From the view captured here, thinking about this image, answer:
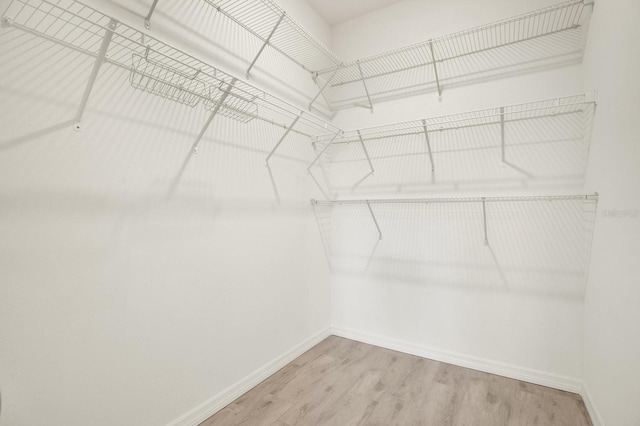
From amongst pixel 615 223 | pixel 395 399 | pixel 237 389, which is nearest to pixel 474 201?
pixel 615 223

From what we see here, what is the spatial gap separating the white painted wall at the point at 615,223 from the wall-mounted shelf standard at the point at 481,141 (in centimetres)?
21

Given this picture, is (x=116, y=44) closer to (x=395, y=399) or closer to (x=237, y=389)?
(x=237, y=389)

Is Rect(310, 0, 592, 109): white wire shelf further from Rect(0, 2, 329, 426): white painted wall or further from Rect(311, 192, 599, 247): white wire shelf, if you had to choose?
Rect(0, 2, 329, 426): white painted wall

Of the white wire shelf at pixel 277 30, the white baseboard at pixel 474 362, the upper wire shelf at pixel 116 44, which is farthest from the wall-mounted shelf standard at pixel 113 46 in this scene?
the white baseboard at pixel 474 362

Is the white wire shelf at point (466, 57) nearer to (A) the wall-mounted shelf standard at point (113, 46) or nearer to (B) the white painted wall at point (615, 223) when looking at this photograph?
(B) the white painted wall at point (615, 223)

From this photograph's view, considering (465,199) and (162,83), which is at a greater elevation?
(162,83)

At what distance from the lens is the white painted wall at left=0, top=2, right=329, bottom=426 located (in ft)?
3.51

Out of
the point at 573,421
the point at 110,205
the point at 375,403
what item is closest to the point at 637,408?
the point at 573,421

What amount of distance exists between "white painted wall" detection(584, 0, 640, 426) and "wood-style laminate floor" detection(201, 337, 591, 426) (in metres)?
0.33

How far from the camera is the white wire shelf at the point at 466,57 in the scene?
1952mm

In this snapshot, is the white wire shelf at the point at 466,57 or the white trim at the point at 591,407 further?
the white wire shelf at the point at 466,57

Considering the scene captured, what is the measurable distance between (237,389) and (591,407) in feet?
6.71

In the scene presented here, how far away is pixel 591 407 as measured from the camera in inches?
66.4

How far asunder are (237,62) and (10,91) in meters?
1.19
